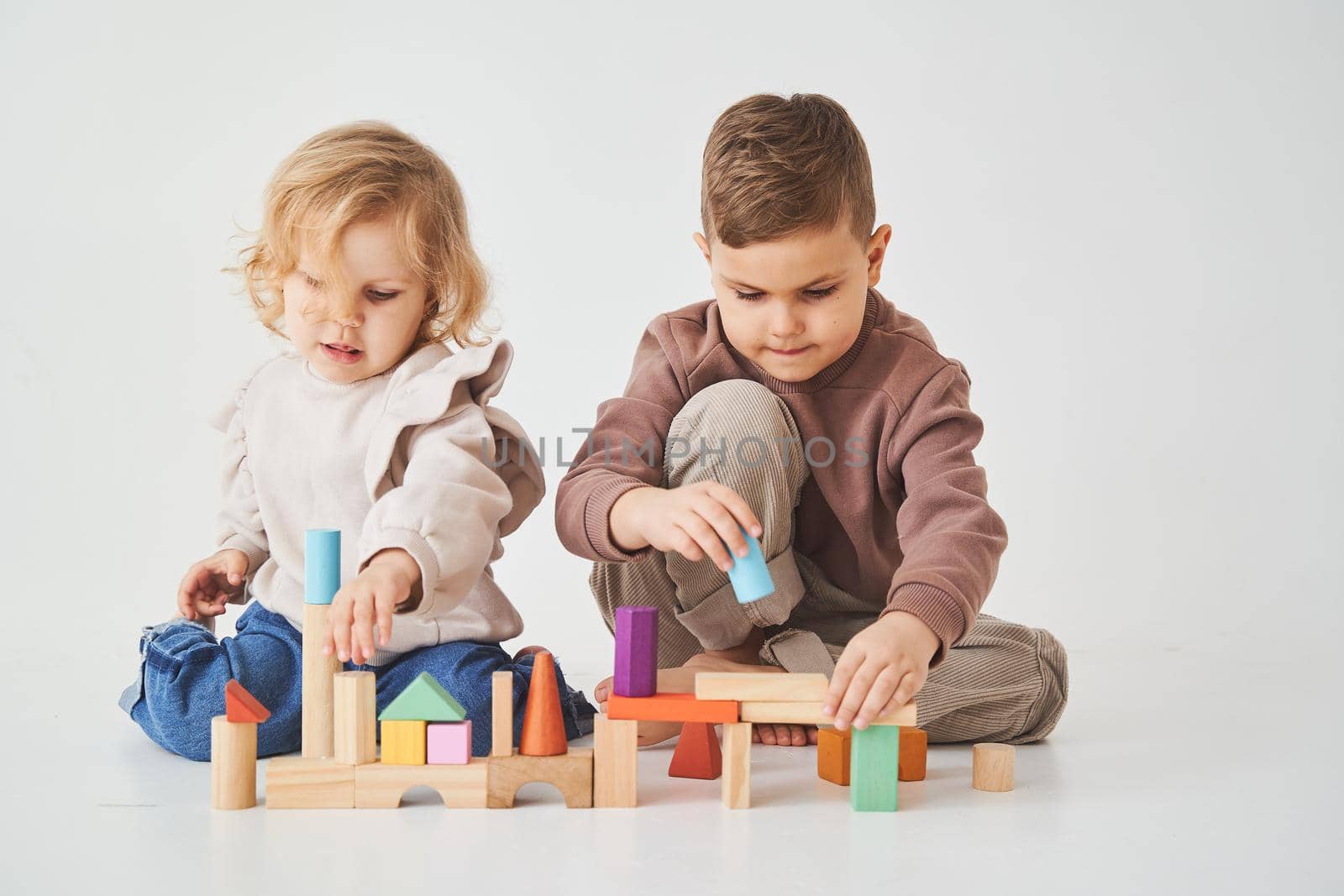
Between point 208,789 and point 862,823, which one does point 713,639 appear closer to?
point 862,823

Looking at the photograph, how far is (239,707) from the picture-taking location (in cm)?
119

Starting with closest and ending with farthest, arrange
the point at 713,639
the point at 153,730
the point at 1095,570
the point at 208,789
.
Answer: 1. the point at 208,789
2. the point at 153,730
3. the point at 713,639
4. the point at 1095,570

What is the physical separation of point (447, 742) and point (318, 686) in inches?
4.9

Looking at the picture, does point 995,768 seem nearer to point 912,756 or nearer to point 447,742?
point 912,756

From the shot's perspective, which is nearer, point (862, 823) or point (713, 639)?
point (862, 823)

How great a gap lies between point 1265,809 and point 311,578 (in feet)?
2.92

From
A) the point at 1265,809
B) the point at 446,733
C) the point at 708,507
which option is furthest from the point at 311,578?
the point at 1265,809

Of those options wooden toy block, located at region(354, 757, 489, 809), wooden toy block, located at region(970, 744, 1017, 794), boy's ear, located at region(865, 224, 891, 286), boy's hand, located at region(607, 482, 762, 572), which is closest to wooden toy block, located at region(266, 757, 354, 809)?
wooden toy block, located at region(354, 757, 489, 809)

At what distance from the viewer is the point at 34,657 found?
1.91 m

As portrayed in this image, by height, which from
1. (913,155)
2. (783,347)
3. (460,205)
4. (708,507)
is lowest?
(708,507)

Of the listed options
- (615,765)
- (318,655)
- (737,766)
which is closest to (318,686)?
(318,655)

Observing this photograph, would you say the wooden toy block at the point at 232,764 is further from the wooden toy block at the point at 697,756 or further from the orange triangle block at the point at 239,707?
the wooden toy block at the point at 697,756

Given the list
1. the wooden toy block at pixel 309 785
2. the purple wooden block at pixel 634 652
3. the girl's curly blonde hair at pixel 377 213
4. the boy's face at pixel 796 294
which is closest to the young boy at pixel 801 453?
the boy's face at pixel 796 294

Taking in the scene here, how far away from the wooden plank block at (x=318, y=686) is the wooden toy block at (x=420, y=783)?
0.05m
